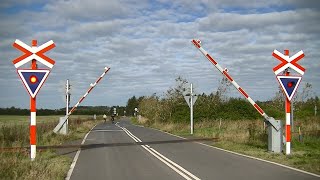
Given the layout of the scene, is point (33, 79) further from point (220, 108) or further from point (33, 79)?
point (220, 108)

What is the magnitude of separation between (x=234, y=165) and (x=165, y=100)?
39.9 meters

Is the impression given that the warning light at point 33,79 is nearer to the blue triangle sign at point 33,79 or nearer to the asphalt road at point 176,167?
the blue triangle sign at point 33,79

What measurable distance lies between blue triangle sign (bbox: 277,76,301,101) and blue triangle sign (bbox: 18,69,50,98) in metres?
8.40

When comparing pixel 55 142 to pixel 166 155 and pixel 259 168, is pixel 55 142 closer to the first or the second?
pixel 166 155

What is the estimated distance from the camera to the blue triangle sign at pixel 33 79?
522 inches

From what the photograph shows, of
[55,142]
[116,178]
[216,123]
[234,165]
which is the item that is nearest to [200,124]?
[216,123]

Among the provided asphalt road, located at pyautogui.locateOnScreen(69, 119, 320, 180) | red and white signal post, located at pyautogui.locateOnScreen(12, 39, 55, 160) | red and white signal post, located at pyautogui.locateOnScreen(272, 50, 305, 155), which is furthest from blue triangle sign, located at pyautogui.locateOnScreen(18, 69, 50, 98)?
red and white signal post, located at pyautogui.locateOnScreen(272, 50, 305, 155)

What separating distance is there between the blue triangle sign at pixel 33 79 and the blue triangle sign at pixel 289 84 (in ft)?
27.5

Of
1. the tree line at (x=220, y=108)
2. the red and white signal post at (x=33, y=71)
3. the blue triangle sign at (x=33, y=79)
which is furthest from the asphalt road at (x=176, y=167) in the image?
the tree line at (x=220, y=108)

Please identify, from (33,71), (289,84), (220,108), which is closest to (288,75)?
(289,84)

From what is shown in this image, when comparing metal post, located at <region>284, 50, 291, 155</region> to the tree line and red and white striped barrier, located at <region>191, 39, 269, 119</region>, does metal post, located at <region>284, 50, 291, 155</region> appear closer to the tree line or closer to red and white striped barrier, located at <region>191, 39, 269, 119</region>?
red and white striped barrier, located at <region>191, 39, 269, 119</region>

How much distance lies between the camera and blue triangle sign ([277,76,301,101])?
16.3m

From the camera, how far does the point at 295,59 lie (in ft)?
54.1

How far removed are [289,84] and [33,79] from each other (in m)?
9.12
